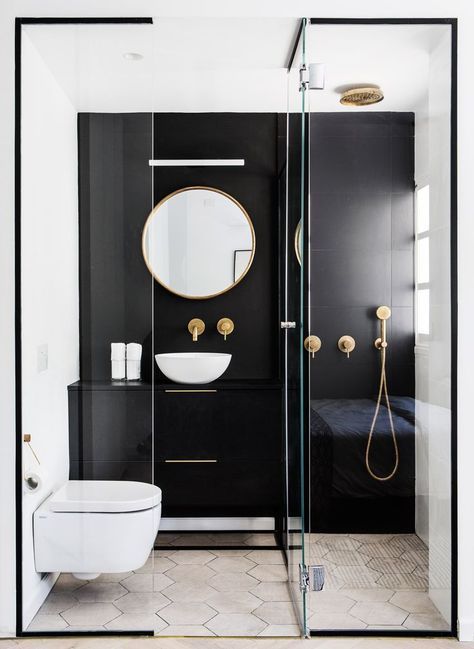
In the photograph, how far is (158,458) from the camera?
2.65 m

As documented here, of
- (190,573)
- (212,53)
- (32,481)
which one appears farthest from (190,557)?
(212,53)

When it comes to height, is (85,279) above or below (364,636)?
above

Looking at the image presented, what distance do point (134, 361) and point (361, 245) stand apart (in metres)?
1.07

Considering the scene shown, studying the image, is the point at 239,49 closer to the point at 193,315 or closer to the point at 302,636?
the point at 193,315

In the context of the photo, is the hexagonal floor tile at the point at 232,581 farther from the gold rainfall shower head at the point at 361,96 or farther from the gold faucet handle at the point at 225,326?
the gold rainfall shower head at the point at 361,96

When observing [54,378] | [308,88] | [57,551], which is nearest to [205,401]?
[54,378]

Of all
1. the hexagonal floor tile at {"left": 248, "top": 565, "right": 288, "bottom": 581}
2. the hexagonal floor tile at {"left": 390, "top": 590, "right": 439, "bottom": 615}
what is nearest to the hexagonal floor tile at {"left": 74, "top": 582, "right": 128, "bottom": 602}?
the hexagonal floor tile at {"left": 248, "top": 565, "right": 288, "bottom": 581}

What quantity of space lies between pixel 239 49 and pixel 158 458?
1.82 meters

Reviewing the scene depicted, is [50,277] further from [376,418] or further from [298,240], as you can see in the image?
[376,418]

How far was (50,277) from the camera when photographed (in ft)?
8.02

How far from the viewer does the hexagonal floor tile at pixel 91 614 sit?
237 cm

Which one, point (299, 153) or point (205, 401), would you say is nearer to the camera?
point (299, 153)

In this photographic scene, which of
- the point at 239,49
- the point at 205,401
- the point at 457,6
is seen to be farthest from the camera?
the point at 205,401
